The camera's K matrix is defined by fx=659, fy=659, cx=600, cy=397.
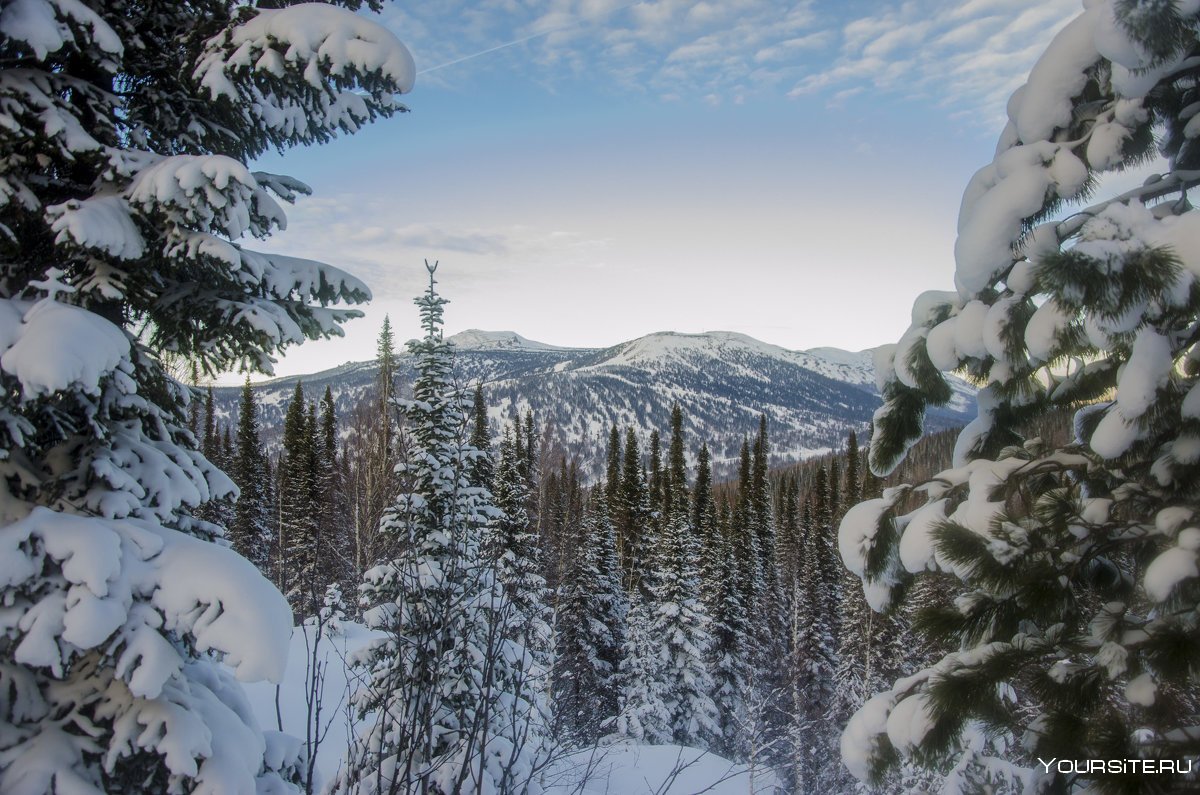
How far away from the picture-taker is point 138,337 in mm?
4402

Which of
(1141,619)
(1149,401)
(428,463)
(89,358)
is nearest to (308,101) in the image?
(89,358)

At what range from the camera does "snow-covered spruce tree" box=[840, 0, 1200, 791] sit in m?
2.01

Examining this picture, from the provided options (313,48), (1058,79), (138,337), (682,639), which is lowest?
(682,639)

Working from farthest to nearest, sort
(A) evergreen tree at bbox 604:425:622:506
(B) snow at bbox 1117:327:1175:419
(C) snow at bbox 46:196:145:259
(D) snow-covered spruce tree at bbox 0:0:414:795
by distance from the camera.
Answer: (A) evergreen tree at bbox 604:425:622:506 → (C) snow at bbox 46:196:145:259 → (D) snow-covered spruce tree at bbox 0:0:414:795 → (B) snow at bbox 1117:327:1175:419

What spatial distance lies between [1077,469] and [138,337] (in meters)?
5.41

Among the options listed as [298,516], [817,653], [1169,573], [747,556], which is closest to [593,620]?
[747,556]

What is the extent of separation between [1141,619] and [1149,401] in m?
1.06

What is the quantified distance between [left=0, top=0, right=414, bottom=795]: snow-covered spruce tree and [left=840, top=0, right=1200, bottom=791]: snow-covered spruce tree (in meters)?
2.83

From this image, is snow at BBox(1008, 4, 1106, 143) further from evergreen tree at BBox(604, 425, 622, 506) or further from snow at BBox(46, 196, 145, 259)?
evergreen tree at BBox(604, 425, 622, 506)

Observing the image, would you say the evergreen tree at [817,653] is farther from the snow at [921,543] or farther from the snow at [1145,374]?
the snow at [1145,374]

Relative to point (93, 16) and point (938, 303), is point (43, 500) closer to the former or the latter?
point (93, 16)

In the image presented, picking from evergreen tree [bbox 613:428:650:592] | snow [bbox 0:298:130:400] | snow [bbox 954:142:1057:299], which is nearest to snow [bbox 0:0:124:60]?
snow [bbox 0:298:130:400]

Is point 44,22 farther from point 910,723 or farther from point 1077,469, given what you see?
point 1077,469

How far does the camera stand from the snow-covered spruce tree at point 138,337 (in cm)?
300
